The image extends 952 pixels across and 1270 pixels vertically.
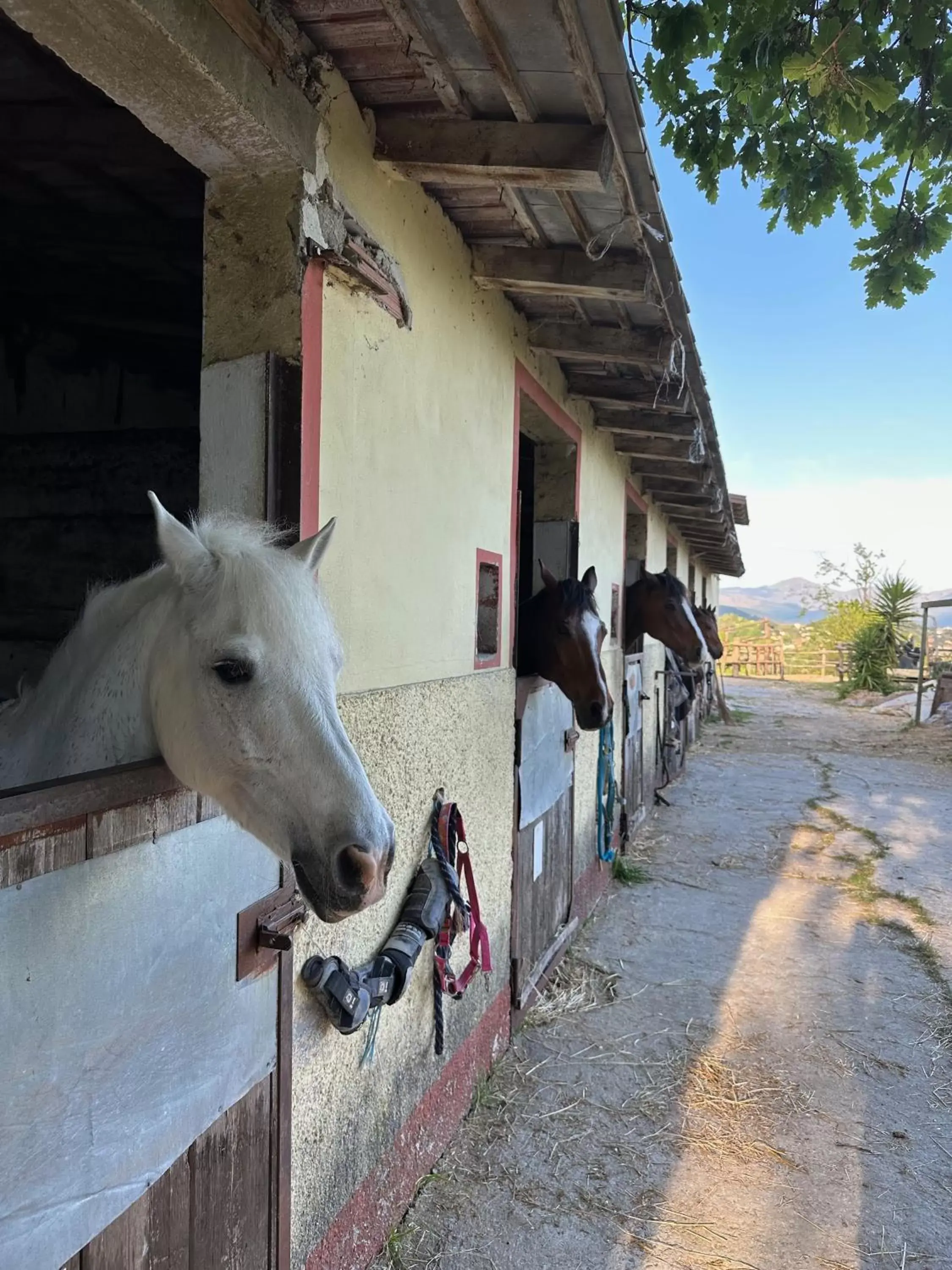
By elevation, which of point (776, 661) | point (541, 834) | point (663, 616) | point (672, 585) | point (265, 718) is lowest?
point (776, 661)

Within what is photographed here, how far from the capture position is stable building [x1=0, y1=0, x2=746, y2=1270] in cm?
133

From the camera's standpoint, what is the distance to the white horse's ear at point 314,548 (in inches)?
60.2

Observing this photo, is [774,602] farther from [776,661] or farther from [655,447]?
[655,447]

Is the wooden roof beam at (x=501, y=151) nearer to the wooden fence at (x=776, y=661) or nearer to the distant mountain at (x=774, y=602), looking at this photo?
the wooden fence at (x=776, y=661)

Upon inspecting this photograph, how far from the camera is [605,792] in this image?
18.5ft

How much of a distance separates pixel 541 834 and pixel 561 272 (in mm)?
2839

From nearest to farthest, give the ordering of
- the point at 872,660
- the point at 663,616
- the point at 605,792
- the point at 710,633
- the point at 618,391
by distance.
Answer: the point at 618,391
the point at 605,792
the point at 663,616
the point at 710,633
the point at 872,660

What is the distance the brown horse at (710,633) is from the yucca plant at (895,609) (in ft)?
51.6

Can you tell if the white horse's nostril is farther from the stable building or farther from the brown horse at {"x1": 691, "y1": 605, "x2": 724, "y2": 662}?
the brown horse at {"x1": 691, "y1": 605, "x2": 724, "y2": 662}

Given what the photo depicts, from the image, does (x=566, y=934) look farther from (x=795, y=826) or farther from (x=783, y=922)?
(x=795, y=826)

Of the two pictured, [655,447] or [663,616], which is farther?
[663,616]

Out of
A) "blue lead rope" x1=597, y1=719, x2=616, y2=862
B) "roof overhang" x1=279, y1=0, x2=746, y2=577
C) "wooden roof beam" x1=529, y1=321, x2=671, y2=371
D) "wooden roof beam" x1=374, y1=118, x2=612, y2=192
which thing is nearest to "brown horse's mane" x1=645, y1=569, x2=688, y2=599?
"blue lead rope" x1=597, y1=719, x2=616, y2=862

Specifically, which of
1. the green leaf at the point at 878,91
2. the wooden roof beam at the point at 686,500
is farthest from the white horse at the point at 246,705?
the wooden roof beam at the point at 686,500

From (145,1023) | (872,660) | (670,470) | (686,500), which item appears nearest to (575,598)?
(145,1023)
